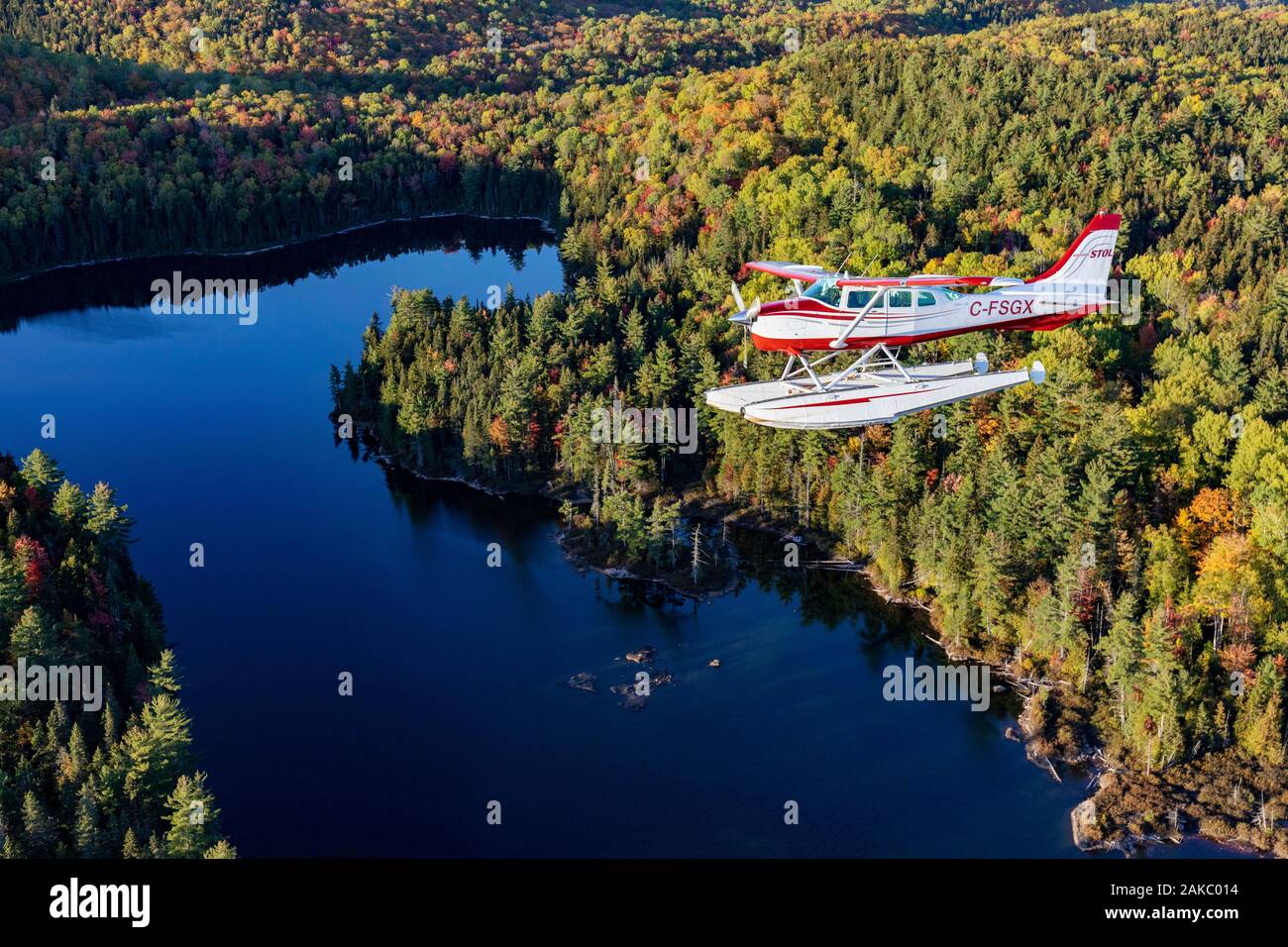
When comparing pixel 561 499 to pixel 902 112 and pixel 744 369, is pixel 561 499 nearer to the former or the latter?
pixel 744 369

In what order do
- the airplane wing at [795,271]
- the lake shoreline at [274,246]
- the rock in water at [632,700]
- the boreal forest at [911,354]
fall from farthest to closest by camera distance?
the lake shoreline at [274,246] → the rock in water at [632,700] → the boreal forest at [911,354] → the airplane wing at [795,271]

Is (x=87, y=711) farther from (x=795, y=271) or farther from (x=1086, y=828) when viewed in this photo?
(x=1086, y=828)

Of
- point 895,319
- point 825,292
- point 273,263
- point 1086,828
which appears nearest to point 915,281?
point 895,319

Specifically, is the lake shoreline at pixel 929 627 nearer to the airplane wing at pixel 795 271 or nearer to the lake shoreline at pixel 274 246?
the airplane wing at pixel 795 271

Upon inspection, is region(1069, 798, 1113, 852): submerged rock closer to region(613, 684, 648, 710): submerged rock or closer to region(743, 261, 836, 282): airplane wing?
region(613, 684, 648, 710): submerged rock

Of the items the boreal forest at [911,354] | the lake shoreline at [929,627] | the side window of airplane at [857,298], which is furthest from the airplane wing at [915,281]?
the lake shoreline at [929,627]

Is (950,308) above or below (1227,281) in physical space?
below

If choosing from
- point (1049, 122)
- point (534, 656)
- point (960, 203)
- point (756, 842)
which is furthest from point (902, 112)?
point (756, 842)
